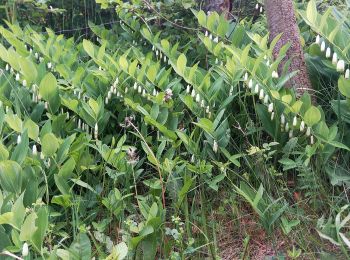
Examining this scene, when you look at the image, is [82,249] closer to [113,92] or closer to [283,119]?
[283,119]

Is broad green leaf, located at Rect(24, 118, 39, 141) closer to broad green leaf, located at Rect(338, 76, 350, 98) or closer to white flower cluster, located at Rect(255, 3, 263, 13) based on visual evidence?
broad green leaf, located at Rect(338, 76, 350, 98)

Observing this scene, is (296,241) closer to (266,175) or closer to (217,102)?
(266,175)

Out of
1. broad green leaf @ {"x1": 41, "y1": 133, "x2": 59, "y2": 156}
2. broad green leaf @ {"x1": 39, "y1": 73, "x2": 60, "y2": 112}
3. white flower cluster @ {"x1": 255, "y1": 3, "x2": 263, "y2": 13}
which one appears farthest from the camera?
white flower cluster @ {"x1": 255, "y1": 3, "x2": 263, "y2": 13}

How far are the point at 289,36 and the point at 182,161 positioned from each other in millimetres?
1060

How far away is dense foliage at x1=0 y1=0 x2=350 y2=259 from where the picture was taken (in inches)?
87.2

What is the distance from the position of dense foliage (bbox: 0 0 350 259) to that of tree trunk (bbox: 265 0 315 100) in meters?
0.10

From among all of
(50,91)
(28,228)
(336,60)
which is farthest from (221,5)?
(28,228)

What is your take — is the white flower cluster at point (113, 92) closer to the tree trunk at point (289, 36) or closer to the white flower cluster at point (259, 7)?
the tree trunk at point (289, 36)

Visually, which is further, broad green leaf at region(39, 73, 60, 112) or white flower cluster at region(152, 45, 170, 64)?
white flower cluster at region(152, 45, 170, 64)

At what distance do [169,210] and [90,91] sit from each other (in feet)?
3.34

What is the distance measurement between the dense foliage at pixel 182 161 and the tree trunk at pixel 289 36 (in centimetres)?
10

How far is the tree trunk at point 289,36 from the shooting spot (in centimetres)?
296

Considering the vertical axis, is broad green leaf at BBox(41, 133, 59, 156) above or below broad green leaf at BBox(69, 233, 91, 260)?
above

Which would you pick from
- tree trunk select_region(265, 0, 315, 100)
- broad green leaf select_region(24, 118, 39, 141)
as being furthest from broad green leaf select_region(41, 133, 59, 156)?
tree trunk select_region(265, 0, 315, 100)
